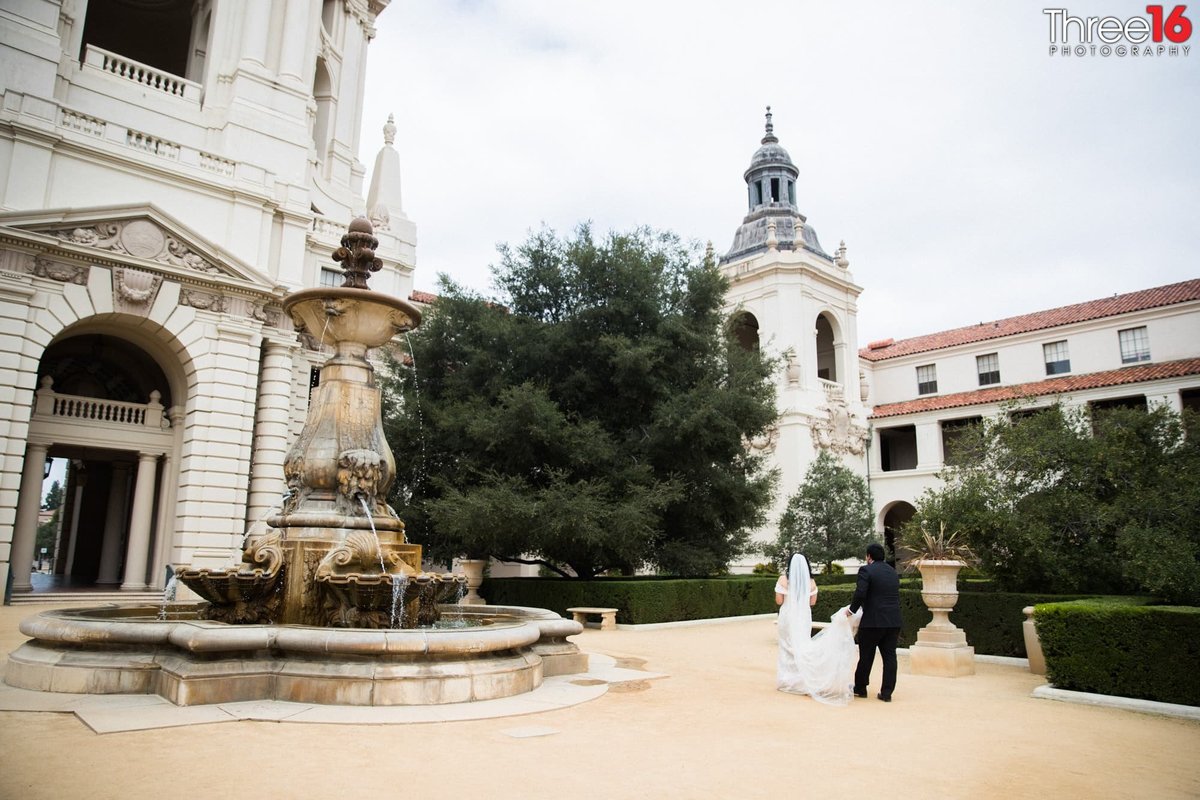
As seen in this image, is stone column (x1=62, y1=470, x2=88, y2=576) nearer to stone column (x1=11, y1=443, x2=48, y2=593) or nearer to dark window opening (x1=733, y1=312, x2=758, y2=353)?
stone column (x1=11, y1=443, x2=48, y2=593)

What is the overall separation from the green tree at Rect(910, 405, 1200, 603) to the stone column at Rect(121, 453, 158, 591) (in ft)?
69.2

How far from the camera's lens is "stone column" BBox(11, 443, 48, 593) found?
20.2 meters

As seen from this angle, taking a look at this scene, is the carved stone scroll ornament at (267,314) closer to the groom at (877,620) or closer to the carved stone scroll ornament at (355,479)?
the carved stone scroll ornament at (355,479)

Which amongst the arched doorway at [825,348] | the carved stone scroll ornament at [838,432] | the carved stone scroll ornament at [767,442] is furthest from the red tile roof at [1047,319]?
the carved stone scroll ornament at [767,442]

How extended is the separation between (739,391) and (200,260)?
16525mm

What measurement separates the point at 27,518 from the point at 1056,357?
144ft

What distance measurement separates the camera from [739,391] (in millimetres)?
21938

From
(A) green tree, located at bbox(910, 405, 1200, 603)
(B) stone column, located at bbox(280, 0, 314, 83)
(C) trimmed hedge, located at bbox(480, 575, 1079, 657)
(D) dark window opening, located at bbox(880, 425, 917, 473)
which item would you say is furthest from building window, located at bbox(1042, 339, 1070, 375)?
(B) stone column, located at bbox(280, 0, 314, 83)

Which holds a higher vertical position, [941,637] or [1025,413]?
[1025,413]

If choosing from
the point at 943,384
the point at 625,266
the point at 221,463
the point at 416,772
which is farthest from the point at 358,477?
the point at 943,384

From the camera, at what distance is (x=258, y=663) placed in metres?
7.23

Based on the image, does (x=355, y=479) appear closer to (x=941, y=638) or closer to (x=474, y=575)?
(x=941, y=638)

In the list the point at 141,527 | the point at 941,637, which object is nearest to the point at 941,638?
Answer: the point at 941,637

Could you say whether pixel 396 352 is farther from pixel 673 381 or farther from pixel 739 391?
pixel 739 391
